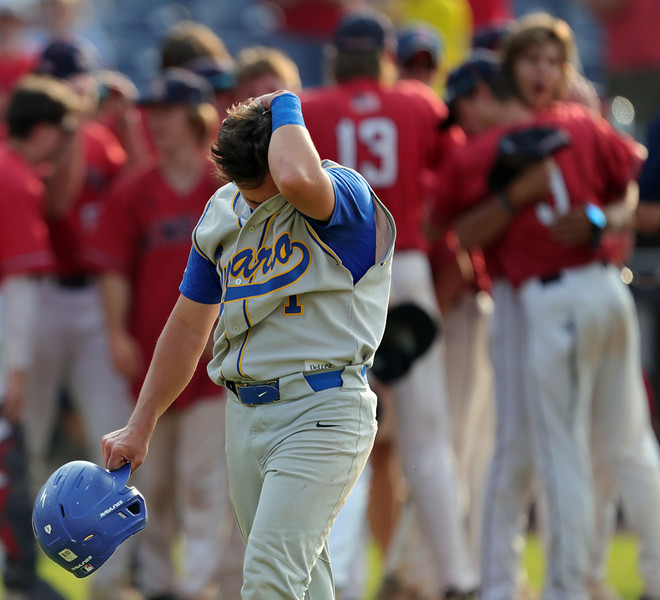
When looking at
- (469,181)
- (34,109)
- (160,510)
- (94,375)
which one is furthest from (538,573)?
(34,109)

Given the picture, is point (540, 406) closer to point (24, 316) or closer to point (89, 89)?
point (24, 316)

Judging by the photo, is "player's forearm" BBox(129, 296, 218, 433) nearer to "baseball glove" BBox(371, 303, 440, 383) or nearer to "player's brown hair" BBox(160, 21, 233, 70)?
"baseball glove" BBox(371, 303, 440, 383)

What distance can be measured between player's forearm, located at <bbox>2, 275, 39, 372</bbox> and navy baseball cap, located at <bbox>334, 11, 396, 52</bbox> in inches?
72.0

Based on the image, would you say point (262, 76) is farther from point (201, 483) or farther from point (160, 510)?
point (160, 510)

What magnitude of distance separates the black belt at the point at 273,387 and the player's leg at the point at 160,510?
7.84ft

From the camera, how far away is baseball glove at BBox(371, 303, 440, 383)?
4.91 meters

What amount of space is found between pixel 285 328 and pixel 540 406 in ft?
6.37

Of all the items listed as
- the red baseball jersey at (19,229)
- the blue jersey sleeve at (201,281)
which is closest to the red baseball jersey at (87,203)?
the red baseball jersey at (19,229)

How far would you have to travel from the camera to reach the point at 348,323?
9.95 ft

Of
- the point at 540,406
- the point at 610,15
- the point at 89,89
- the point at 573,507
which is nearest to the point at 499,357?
the point at 540,406

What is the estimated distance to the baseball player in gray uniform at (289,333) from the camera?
2.90 metres

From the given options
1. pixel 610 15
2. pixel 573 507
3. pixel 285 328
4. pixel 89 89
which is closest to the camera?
pixel 285 328

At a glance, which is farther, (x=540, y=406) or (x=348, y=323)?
(x=540, y=406)

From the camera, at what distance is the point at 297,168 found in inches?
111
